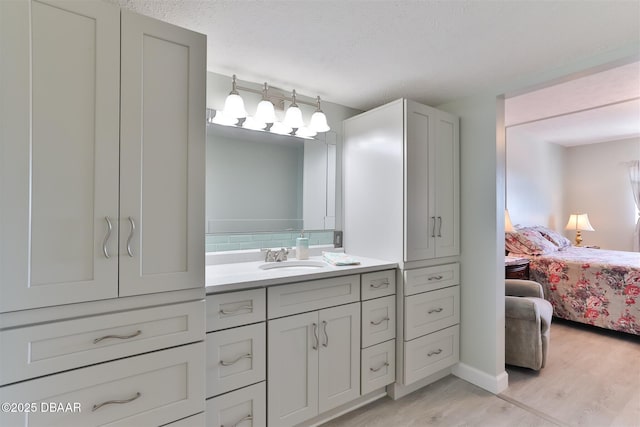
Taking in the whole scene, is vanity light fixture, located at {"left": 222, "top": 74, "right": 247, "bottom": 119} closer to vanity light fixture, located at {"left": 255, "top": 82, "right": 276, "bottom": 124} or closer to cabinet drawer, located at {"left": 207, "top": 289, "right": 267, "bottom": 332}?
vanity light fixture, located at {"left": 255, "top": 82, "right": 276, "bottom": 124}

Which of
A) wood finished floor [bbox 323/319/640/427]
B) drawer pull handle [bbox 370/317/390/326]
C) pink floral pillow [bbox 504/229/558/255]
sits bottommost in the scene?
wood finished floor [bbox 323/319/640/427]

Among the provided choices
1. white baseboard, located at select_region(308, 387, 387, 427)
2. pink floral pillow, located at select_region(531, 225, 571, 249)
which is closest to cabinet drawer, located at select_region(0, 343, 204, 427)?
white baseboard, located at select_region(308, 387, 387, 427)

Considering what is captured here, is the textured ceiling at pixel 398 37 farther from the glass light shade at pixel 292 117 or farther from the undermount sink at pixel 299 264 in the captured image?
the undermount sink at pixel 299 264

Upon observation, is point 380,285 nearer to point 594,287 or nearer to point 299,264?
point 299,264

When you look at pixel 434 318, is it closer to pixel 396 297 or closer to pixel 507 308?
pixel 396 297

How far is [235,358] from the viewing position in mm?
1529

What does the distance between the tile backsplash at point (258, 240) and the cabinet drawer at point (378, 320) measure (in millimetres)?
701

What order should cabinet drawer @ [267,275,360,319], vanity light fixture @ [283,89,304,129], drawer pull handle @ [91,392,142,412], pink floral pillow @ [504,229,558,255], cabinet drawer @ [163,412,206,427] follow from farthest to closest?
pink floral pillow @ [504,229,558,255], vanity light fixture @ [283,89,304,129], cabinet drawer @ [267,275,360,319], cabinet drawer @ [163,412,206,427], drawer pull handle @ [91,392,142,412]

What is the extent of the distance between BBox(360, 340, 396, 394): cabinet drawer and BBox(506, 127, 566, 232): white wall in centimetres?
342

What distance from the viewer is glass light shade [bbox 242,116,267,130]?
217cm

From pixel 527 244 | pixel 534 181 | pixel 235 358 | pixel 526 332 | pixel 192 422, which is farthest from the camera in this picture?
pixel 534 181

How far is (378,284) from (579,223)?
17.4 feet

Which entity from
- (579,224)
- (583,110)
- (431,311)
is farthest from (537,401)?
(579,224)

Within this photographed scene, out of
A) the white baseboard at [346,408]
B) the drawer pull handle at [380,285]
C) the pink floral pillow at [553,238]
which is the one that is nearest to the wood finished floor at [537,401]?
the white baseboard at [346,408]
